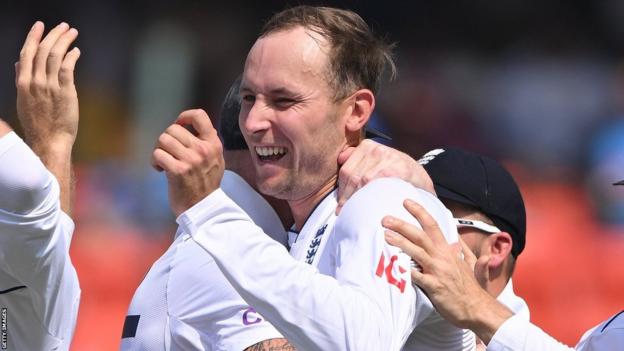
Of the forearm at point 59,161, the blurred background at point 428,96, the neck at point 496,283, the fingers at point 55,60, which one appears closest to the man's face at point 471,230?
the neck at point 496,283

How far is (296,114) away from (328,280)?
0.72m

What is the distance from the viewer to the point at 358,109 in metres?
3.44

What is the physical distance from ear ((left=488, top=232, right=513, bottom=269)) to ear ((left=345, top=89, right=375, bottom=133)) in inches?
33.4

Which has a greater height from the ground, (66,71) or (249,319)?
(66,71)

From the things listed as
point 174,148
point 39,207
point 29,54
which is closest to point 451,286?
point 174,148

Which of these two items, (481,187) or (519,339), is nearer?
(519,339)

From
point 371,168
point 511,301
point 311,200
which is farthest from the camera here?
point 511,301

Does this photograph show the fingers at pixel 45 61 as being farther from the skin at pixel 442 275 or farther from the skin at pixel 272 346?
the skin at pixel 442 275

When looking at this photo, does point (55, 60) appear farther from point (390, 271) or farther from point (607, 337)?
point (607, 337)

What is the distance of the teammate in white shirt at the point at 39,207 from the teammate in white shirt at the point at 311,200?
0.36 m

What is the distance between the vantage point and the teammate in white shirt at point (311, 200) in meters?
2.66

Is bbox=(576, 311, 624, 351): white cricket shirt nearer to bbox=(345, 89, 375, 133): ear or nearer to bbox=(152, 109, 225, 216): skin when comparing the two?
bbox=(345, 89, 375, 133): ear

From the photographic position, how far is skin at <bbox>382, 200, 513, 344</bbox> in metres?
2.82

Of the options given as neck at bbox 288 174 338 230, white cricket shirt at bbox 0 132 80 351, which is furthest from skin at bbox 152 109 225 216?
neck at bbox 288 174 338 230
